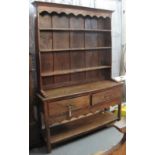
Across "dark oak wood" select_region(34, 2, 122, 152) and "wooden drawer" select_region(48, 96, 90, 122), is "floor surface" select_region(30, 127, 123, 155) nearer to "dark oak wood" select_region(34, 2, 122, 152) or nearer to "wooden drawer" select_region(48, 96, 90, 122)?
"dark oak wood" select_region(34, 2, 122, 152)

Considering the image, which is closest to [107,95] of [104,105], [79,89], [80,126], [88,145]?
[104,105]

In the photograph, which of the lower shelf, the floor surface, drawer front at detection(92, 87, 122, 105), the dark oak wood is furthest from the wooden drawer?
the floor surface

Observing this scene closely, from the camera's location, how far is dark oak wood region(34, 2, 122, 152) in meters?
1.74

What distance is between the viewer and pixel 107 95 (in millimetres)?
2043

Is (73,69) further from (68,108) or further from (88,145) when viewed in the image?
(88,145)

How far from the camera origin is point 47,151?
5.81 feet

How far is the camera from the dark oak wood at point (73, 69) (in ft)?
5.70

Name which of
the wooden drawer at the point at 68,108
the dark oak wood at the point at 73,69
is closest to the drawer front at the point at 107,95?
the dark oak wood at the point at 73,69

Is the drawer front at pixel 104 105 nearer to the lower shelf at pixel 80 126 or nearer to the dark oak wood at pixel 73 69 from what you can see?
the dark oak wood at pixel 73 69

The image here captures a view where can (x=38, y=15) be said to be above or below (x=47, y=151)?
above

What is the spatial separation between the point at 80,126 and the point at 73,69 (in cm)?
67
